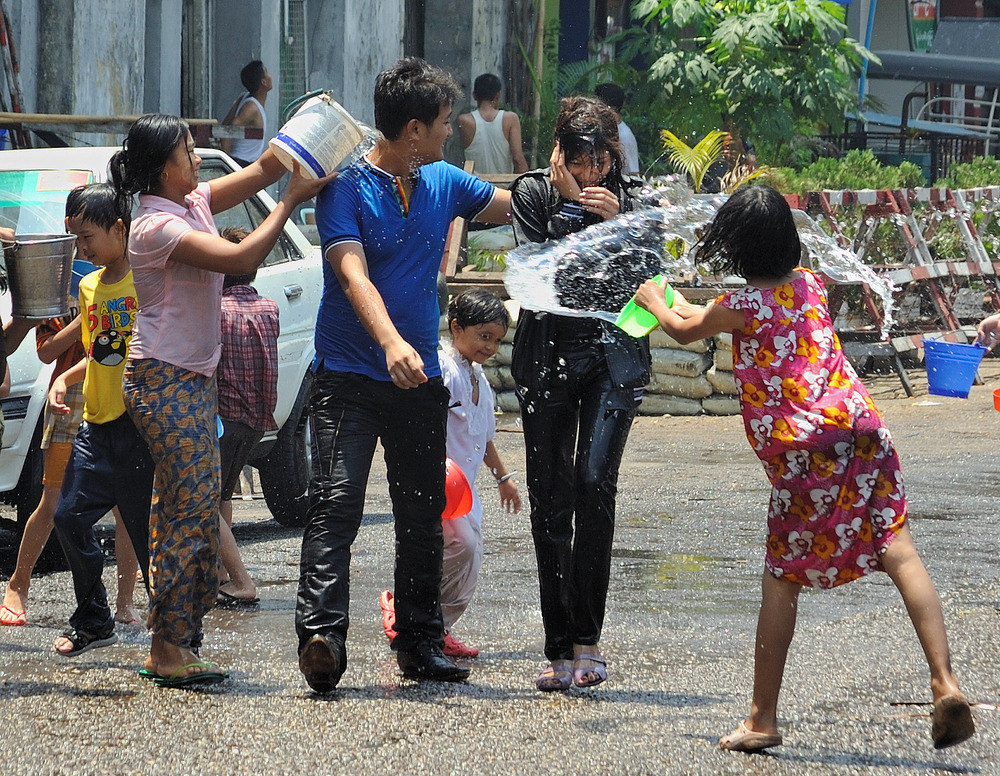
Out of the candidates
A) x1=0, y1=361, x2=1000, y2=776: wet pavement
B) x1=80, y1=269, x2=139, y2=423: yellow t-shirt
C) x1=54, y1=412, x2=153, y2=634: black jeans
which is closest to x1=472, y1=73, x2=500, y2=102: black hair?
x1=0, y1=361, x2=1000, y2=776: wet pavement

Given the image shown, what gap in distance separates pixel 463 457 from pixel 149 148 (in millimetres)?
1512

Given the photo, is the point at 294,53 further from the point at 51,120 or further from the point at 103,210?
the point at 103,210

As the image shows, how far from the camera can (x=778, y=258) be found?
4.25m

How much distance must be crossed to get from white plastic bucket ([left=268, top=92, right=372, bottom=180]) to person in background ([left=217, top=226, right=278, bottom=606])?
164 centimetres

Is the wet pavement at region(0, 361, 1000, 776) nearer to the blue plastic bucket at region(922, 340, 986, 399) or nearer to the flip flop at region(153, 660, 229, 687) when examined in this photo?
the flip flop at region(153, 660, 229, 687)

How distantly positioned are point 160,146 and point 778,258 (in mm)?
1882

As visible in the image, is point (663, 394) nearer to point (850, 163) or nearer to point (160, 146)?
point (850, 163)

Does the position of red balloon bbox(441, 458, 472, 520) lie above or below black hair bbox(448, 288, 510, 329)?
below

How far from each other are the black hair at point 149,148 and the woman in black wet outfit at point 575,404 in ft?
3.53

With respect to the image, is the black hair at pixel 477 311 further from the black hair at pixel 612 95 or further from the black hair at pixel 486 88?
the black hair at pixel 486 88

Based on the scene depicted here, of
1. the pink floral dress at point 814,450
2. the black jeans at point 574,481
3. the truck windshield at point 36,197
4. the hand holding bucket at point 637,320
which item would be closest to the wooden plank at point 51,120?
the truck windshield at point 36,197

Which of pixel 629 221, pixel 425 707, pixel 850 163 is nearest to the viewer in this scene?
pixel 425 707

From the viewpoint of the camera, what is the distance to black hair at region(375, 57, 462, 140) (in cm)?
478

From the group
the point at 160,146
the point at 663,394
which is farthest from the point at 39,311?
the point at 663,394
